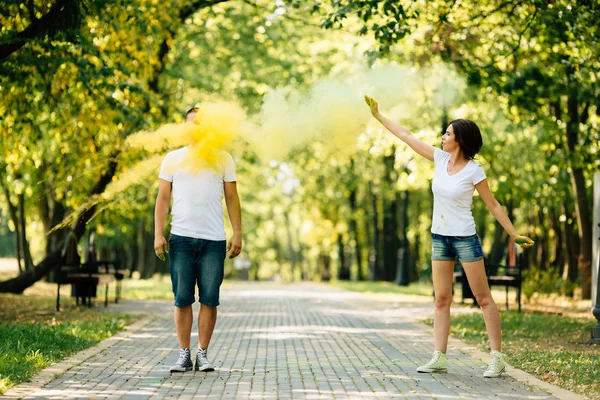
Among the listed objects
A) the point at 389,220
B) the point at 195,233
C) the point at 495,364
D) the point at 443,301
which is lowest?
the point at 495,364

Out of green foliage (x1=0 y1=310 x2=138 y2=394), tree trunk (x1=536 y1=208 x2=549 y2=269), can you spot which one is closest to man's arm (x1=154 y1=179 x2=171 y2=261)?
green foliage (x1=0 y1=310 x2=138 y2=394)

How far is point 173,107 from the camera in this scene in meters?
16.9

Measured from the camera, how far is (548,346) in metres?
10.6

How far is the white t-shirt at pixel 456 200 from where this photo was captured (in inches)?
293

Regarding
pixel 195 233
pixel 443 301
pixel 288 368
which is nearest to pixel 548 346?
pixel 443 301

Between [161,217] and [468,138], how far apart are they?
8.44 feet

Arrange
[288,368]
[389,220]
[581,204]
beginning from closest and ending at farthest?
[288,368] → [581,204] → [389,220]

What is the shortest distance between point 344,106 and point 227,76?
10575 millimetres

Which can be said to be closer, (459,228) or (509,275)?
(459,228)

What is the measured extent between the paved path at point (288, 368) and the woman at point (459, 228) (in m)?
0.36

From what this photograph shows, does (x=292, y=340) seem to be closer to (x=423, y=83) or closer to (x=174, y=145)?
(x=174, y=145)

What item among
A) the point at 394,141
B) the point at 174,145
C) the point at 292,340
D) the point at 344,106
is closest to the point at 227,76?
the point at 394,141

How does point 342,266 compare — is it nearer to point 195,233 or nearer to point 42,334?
point 42,334

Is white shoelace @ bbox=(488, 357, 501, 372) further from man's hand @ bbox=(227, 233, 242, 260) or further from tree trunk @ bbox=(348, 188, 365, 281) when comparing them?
tree trunk @ bbox=(348, 188, 365, 281)
